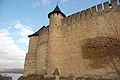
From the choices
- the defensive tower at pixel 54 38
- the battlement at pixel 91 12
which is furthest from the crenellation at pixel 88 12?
the defensive tower at pixel 54 38

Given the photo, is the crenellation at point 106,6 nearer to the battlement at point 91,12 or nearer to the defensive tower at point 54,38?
the battlement at point 91,12

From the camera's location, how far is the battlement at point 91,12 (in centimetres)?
925

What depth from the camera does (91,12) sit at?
10336 millimetres

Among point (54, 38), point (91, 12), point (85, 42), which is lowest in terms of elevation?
point (85, 42)

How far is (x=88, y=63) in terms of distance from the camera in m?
9.19

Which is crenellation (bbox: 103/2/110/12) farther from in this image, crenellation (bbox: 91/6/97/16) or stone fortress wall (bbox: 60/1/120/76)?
crenellation (bbox: 91/6/97/16)

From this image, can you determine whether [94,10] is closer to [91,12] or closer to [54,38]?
[91,12]

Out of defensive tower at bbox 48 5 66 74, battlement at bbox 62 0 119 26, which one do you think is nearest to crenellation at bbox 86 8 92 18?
battlement at bbox 62 0 119 26

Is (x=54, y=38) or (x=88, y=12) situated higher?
(x=88, y=12)

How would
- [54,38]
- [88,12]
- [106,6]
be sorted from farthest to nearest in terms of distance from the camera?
[54,38], [88,12], [106,6]

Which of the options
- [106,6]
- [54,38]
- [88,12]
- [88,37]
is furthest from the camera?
[54,38]

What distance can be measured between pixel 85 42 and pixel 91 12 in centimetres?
272

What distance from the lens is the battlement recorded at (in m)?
9.25

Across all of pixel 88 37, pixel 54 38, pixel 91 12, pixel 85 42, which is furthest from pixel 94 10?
pixel 54 38
